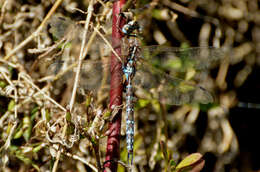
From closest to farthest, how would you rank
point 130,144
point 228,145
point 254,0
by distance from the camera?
point 130,144 < point 228,145 < point 254,0

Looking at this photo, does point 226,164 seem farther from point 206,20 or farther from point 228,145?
point 206,20

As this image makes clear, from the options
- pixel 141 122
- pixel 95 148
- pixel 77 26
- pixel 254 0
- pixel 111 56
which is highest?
pixel 254 0

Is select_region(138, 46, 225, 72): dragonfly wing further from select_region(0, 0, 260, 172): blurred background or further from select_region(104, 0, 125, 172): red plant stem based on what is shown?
select_region(104, 0, 125, 172): red plant stem

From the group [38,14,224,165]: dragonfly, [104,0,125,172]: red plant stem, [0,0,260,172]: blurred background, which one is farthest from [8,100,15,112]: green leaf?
[104,0,125,172]: red plant stem

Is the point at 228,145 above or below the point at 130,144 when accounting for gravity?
below

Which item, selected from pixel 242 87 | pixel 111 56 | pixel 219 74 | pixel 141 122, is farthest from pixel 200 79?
pixel 111 56

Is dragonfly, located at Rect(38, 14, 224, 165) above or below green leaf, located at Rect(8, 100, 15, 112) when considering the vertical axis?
above

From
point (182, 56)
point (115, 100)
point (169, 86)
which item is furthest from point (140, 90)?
point (115, 100)

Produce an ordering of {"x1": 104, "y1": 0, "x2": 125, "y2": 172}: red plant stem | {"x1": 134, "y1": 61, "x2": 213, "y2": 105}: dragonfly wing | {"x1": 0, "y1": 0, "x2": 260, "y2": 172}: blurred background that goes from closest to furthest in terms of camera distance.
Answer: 1. {"x1": 104, "y1": 0, "x2": 125, "y2": 172}: red plant stem
2. {"x1": 0, "y1": 0, "x2": 260, "y2": 172}: blurred background
3. {"x1": 134, "y1": 61, "x2": 213, "y2": 105}: dragonfly wing
